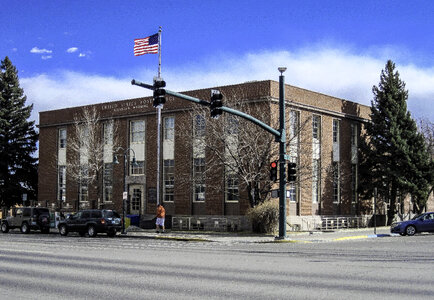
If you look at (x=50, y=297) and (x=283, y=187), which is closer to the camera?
(x=50, y=297)

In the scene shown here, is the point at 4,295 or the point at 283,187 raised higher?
the point at 283,187

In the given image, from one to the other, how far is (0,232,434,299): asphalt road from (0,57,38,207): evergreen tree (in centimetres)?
3865

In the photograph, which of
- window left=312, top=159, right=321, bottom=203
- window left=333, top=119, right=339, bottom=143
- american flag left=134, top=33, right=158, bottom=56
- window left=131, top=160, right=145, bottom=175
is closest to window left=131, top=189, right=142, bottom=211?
window left=131, top=160, right=145, bottom=175

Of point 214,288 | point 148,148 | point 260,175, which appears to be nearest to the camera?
point 214,288

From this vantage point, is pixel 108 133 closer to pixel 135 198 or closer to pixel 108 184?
pixel 108 184

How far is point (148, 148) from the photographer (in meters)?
43.5

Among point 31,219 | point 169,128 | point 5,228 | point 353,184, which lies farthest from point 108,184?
point 353,184

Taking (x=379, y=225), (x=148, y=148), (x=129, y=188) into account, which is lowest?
(x=379, y=225)

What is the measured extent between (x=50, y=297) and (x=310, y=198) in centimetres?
3188

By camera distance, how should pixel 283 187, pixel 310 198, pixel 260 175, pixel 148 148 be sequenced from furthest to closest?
1. pixel 148 148
2. pixel 310 198
3. pixel 260 175
4. pixel 283 187

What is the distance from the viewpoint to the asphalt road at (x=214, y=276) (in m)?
10.1

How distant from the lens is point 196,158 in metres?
40.6

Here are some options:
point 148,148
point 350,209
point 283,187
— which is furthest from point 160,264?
point 350,209

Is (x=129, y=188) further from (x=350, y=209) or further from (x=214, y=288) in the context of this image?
(x=214, y=288)
